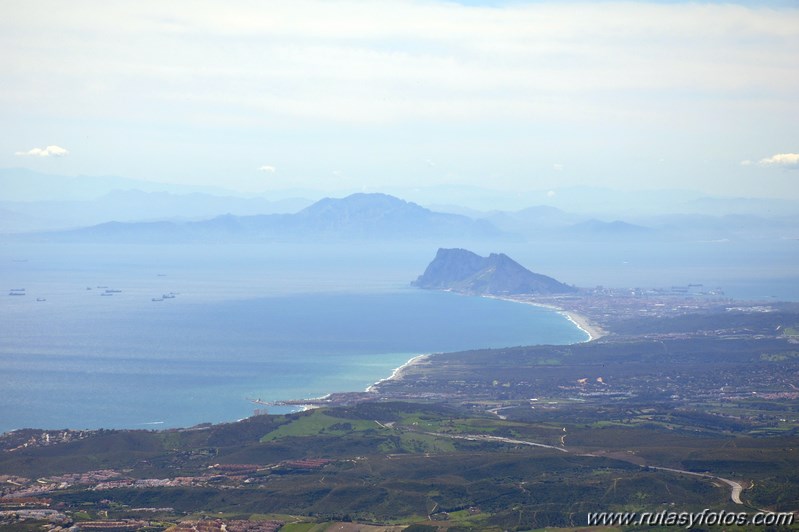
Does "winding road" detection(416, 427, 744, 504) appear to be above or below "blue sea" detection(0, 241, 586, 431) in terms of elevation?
below

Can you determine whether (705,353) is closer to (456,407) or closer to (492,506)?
(456,407)

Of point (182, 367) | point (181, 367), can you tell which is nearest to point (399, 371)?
point (182, 367)

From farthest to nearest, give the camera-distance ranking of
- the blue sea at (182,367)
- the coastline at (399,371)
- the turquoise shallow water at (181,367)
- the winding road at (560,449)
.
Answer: the coastline at (399,371) < the turquoise shallow water at (181,367) < the blue sea at (182,367) < the winding road at (560,449)

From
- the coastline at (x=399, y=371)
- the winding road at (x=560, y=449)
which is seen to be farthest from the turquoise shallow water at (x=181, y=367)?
the winding road at (x=560, y=449)

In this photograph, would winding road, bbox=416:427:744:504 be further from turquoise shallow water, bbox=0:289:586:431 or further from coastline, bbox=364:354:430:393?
coastline, bbox=364:354:430:393

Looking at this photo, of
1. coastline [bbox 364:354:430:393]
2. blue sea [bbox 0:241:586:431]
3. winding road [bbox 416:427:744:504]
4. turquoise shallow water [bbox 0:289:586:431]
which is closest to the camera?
winding road [bbox 416:427:744:504]

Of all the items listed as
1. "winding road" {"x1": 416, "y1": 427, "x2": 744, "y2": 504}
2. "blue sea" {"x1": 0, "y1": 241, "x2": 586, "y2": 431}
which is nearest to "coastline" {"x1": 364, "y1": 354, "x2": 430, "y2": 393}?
"blue sea" {"x1": 0, "y1": 241, "x2": 586, "y2": 431}

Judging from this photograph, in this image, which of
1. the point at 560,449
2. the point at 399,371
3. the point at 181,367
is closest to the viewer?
the point at 560,449

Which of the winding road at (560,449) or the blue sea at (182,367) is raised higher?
the blue sea at (182,367)

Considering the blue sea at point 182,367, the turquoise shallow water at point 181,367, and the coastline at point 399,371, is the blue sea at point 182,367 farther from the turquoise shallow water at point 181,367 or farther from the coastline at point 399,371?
the coastline at point 399,371

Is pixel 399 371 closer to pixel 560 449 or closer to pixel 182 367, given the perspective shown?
pixel 182 367

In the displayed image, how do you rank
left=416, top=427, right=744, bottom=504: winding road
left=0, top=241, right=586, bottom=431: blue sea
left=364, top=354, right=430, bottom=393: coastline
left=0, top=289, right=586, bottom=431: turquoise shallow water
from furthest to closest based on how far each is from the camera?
1. left=364, top=354, right=430, bottom=393: coastline
2. left=0, top=289, right=586, bottom=431: turquoise shallow water
3. left=0, top=241, right=586, bottom=431: blue sea
4. left=416, top=427, right=744, bottom=504: winding road

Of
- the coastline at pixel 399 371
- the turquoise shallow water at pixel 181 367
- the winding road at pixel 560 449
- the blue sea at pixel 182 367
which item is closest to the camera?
the winding road at pixel 560 449
